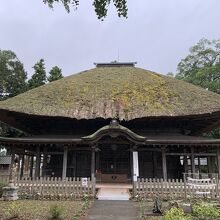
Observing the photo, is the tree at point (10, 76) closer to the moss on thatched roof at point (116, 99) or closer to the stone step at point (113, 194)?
the moss on thatched roof at point (116, 99)

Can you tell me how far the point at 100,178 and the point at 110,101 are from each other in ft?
16.6

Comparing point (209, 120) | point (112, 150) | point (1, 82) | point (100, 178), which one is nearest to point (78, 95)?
point (112, 150)

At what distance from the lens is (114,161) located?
58.4 ft

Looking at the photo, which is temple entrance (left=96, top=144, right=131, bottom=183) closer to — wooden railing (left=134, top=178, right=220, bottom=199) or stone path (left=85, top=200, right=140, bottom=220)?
wooden railing (left=134, top=178, right=220, bottom=199)

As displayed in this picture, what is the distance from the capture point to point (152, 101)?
17.8 m

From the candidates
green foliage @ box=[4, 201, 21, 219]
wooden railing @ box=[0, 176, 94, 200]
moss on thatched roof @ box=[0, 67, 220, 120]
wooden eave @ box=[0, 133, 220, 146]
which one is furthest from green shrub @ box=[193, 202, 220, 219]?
moss on thatched roof @ box=[0, 67, 220, 120]

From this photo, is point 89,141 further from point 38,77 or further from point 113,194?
point 38,77

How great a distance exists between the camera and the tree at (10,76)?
107 feet

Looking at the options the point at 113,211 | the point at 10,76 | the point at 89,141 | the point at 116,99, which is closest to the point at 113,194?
the point at 89,141

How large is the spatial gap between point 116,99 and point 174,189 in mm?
7396

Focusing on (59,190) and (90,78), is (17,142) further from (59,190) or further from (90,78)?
(90,78)

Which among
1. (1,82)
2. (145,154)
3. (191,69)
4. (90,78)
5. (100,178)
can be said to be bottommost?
(100,178)

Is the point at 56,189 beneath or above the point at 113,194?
above

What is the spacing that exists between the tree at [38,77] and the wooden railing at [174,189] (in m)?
21.1
